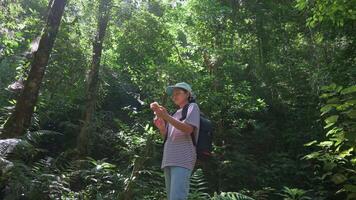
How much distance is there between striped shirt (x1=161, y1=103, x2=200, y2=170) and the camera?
14.5ft

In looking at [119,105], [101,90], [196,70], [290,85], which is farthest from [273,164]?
[119,105]

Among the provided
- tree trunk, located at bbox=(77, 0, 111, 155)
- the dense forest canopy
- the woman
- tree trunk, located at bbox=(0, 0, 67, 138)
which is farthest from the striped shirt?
tree trunk, located at bbox=(77, 0, 111, 155)

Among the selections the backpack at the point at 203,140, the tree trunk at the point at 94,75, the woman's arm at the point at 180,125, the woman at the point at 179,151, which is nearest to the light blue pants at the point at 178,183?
the woman at the point at 179,151

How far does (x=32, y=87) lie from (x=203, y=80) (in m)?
4.46

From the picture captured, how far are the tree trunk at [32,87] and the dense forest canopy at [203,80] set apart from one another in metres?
0.06

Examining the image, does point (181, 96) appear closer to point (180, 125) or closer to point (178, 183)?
point (180, 125)

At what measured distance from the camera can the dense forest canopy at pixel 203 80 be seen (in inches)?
381

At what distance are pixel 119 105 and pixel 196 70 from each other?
4.41 metres

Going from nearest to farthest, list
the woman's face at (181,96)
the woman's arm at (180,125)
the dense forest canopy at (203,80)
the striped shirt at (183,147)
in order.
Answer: the woman's arm at (180,125), the striped shirt at (183,147), the woman's face at (181,96), the dense forest canopy at (203,80)

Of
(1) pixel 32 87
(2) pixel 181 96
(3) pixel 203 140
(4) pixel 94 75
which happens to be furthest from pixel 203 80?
(3) pixel 203 140

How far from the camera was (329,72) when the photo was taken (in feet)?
35.3

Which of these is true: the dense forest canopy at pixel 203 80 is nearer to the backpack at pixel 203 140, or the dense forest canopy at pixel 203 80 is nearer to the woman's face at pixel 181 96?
the woman's face at pixel 181 96

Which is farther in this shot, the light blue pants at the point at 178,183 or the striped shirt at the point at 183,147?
the striped shirt at the point at 183,147

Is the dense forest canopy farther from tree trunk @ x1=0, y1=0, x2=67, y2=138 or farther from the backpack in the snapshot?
the backpack
